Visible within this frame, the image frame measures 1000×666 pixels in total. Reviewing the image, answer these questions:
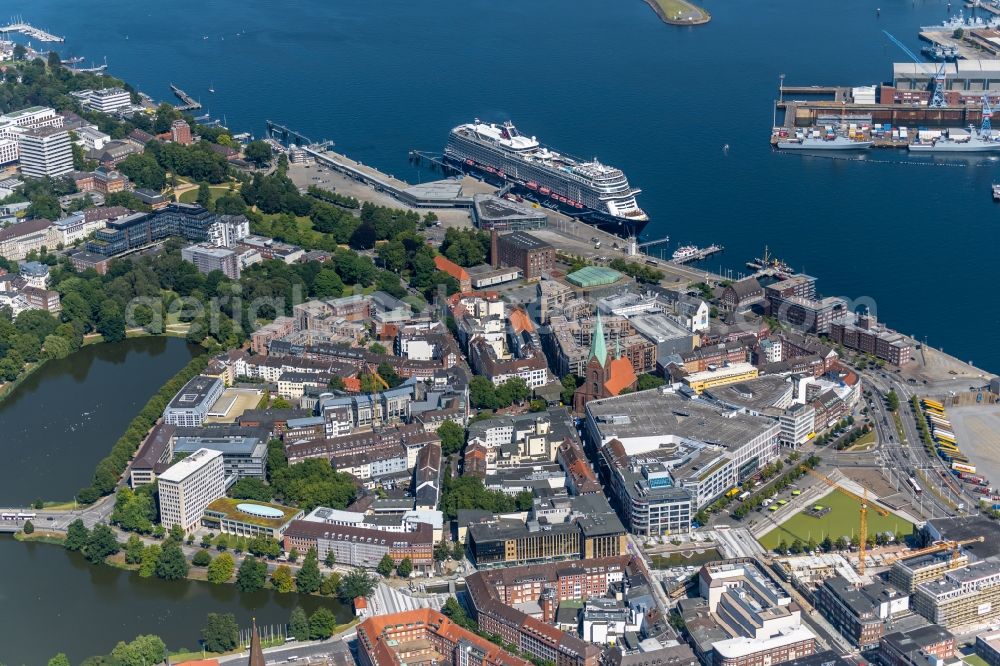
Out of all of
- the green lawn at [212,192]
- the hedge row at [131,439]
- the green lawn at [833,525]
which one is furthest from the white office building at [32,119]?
the green lawn at [833,525]

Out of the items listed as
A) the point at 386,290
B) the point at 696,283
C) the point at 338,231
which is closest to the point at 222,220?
the point at 338,231

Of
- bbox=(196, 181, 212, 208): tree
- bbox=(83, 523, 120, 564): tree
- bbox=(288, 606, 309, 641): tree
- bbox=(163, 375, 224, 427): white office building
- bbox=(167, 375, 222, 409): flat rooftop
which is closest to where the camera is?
bbox=(288, 606, 309, 641): tree

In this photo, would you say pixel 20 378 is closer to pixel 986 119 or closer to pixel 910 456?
pixel 910 456

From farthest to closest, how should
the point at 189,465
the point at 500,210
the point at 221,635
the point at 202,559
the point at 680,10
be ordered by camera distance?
the point at 680,10 → the point at 500,210 → the point at 189,465 → the point at 202,559 → the point at 221,635

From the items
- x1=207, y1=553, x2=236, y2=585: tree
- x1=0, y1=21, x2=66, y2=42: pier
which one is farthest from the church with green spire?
x1=0, y1=21, x2=66, y2=42: pier

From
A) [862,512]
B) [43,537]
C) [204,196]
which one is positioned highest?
[204,196]

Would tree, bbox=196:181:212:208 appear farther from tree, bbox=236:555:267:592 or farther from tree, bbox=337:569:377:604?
tree, bbox=337:569:377:604

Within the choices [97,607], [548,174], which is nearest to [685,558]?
[97,607]
